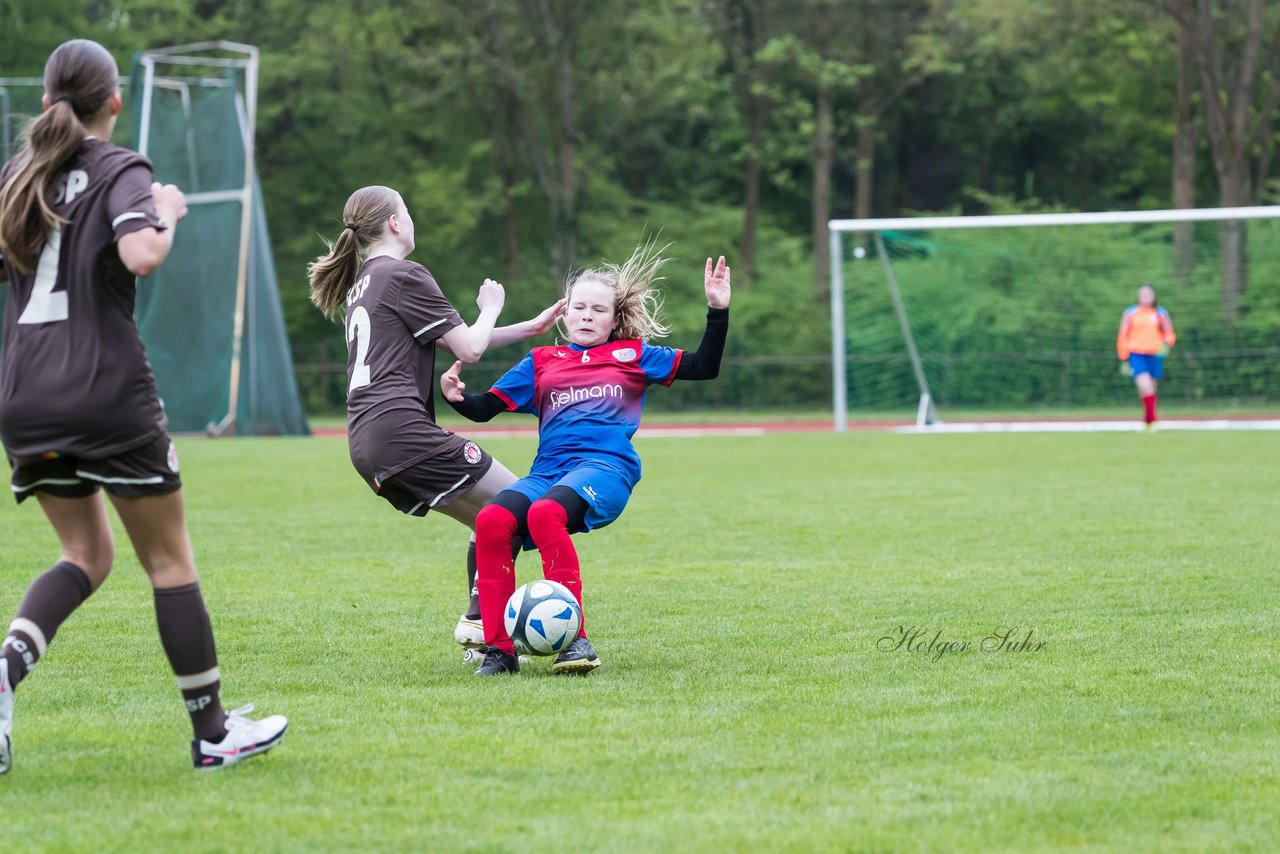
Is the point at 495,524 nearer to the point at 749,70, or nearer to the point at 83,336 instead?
the point at 83,336

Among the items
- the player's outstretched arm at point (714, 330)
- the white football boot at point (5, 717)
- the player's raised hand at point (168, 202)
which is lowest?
the white football boot at point (5, 717)

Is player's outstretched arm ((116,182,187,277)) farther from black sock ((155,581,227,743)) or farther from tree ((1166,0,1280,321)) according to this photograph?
tree ((1166,0,1280,321))

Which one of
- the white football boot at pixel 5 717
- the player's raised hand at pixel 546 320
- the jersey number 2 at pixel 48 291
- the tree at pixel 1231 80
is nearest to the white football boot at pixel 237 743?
the white football boot at pixel 5 717

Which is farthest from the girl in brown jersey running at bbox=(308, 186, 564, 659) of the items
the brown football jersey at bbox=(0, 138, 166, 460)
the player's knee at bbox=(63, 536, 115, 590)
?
the brown football jersey at bbox=(0, 138, 166, 460)

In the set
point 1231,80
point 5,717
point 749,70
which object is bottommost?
point 5,717

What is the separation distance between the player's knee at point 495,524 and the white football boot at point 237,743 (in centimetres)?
143

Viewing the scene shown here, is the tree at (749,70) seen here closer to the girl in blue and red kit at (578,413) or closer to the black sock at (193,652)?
the girl in blue and red kit at (578,413)

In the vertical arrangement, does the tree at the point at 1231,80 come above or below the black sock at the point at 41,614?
above

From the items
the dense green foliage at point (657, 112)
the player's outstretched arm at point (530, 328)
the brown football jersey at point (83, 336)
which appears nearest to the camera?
the brown football jersey at point (83, 336)

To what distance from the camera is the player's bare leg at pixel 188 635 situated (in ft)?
13.0

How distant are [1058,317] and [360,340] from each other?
23.0 metres

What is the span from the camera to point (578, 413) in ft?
19.1

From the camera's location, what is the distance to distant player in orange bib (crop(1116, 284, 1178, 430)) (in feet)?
67.1

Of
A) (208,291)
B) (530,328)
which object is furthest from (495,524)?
(208,291)
